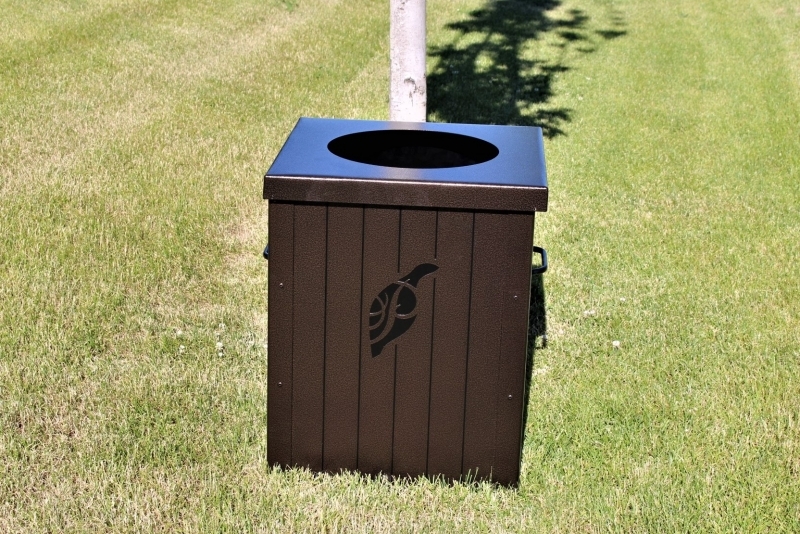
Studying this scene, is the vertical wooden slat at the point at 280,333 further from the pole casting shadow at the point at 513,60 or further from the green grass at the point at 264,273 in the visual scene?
the pole casting shadow at the point at 513,60

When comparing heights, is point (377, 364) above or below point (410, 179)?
below

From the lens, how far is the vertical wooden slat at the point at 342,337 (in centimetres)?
331

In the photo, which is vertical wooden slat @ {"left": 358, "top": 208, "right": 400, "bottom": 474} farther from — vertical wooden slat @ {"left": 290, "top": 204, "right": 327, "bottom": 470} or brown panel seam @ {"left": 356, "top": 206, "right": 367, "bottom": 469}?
vertical wooden slat @ {"left": 290, "top": 204, "right": 327, "bottom": 470}

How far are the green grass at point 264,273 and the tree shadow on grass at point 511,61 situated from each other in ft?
0.17

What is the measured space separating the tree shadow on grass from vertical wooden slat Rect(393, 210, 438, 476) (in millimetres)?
5139

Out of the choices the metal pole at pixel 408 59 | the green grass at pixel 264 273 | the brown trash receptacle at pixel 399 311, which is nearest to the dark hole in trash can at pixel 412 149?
the brown trash receptacle at pixel 399 311

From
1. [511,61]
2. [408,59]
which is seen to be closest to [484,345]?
[408,59]

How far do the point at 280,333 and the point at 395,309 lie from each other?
15.9 inches

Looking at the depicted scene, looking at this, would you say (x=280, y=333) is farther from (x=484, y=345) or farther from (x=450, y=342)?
(x=484, y=345)

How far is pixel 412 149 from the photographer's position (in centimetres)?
408

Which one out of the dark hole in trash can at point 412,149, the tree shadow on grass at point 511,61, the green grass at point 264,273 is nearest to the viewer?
the green grass at point 264,273

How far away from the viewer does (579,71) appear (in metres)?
10.2

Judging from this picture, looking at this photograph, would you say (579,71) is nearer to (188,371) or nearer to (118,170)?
(118,170)

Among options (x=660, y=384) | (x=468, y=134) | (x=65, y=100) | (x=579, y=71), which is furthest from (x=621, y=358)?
(x=579, y=71)
